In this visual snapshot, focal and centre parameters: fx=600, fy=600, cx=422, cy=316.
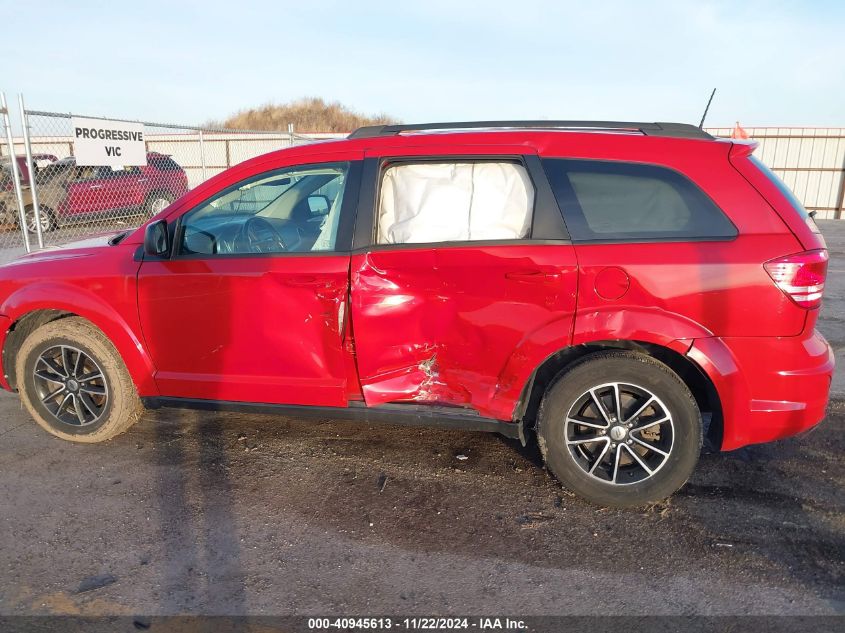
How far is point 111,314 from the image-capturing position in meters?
3.66

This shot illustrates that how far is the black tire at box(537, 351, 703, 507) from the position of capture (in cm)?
303

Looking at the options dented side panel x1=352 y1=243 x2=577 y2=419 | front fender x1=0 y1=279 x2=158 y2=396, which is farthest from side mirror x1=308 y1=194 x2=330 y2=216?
front fender x1=0 y1=279 x2=158 y2=396

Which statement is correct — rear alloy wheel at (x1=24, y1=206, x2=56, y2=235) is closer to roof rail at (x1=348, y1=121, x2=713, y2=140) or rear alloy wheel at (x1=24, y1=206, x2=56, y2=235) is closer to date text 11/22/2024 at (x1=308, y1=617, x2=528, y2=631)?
roof rail at (x1=348, y1=121, x2=713, y2=140)

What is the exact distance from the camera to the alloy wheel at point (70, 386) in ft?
12.7

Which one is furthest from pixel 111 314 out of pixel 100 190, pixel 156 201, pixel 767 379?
pixel 156 201

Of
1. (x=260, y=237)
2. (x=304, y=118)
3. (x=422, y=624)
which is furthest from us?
(x=304, y=118)

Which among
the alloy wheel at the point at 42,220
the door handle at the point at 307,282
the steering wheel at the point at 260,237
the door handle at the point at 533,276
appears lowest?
the alloy wheel at the point at 42,220

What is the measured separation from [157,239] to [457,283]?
177cm

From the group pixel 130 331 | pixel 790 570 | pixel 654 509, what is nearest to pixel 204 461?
pixel 130 331

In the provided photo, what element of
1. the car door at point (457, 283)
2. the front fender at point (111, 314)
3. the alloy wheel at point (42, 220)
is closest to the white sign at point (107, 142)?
the alloy wheel at point (42, 220)

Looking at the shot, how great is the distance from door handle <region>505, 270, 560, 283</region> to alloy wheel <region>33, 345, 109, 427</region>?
268cm

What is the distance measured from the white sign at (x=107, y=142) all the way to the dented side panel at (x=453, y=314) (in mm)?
6250

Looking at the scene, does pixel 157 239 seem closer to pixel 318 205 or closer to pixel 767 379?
pixel 318 205

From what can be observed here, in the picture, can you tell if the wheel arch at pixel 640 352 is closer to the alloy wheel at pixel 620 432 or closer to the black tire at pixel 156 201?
the alloy wheel at pixel 620 432
